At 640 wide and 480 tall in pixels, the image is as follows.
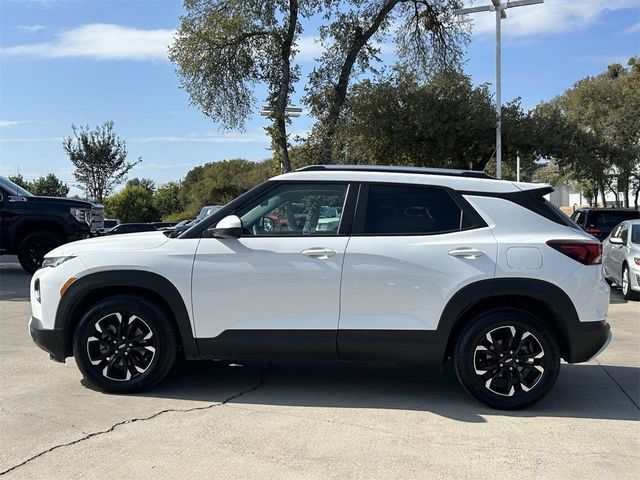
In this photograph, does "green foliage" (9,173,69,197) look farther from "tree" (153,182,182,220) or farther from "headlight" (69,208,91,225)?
"headlight" (69,208,91,225)

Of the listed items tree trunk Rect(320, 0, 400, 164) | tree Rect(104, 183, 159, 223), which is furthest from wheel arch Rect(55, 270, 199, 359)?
tree Rect(104, 183, 159, 223)

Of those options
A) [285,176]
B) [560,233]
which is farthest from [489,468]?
[285,176]

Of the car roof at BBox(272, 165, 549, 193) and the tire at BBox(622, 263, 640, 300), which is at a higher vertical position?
the car roof at BBox(272, 165, 549, 193)

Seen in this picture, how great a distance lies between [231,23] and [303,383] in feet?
48.6

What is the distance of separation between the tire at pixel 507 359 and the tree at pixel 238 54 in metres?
14.4

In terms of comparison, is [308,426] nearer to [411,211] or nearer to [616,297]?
[411,211]

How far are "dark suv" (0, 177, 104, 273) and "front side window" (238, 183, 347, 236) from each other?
9.59m

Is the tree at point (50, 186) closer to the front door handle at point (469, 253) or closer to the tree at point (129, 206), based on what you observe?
the tree at point (129, 206)

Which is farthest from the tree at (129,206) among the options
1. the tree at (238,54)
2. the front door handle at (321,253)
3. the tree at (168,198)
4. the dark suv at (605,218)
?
the front door handle at (321,253)

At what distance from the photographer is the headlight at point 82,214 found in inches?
525

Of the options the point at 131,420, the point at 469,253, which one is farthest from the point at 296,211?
the point at 131,420

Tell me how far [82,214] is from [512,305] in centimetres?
1100

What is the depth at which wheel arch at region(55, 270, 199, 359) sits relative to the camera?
4891 mm

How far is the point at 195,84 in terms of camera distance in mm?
19359
